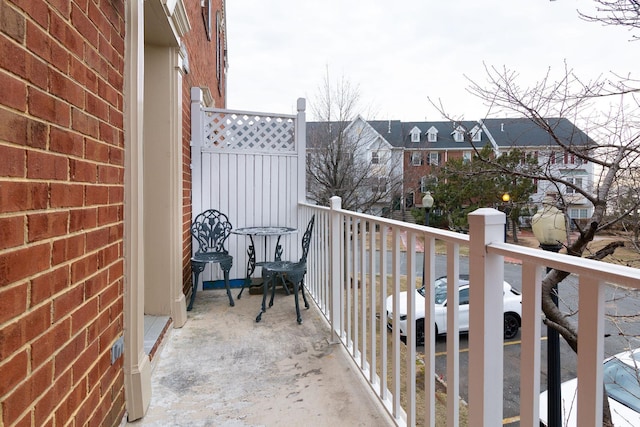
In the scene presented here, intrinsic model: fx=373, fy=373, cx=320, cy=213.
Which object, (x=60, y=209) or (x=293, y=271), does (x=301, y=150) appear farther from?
(x=60, y=209)

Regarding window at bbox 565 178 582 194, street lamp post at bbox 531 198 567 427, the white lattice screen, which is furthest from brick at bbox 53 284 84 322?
window at bbox 565 178 582 194

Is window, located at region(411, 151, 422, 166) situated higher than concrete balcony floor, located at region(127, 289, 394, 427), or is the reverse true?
window, located at region(411, 151, 422, 166)

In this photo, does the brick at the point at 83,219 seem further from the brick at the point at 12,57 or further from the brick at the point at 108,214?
the brick at the point at 12,57

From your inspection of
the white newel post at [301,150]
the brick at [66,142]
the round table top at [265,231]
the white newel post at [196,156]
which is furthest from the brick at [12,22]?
the white newel post at [301,150]

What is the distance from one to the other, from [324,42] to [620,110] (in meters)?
11.6

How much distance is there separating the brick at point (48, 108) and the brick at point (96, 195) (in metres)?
0.26

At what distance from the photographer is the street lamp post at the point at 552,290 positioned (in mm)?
2127

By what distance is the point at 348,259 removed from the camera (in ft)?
7.43

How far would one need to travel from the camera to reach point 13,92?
2.80 feet

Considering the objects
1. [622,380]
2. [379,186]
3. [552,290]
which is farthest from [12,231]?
[379,186]

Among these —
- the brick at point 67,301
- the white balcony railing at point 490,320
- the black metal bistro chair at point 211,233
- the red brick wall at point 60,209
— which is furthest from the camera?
the black metal bistro chair at point 211,233

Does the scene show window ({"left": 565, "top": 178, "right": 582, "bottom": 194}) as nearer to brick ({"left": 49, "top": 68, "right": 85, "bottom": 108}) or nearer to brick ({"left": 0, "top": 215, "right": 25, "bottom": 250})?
brick ({"left": 49, "top": 68, "right": 85, "bottom": 108})

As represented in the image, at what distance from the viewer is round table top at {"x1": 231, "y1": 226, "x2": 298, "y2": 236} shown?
389 centimetres

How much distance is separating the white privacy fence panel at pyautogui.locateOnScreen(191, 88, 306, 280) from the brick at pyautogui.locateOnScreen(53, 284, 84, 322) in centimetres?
301
